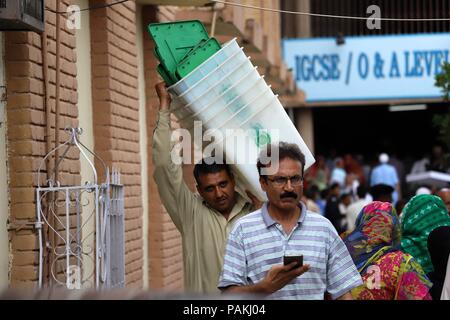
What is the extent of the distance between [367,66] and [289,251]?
19.4 m

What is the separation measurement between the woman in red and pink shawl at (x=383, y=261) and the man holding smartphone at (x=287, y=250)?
56 centimetres

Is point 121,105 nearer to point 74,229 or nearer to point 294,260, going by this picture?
point 74,229

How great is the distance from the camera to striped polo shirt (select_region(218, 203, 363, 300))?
4848 mm

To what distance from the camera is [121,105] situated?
9.18 metres

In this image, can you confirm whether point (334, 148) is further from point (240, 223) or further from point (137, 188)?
point (240, 223)

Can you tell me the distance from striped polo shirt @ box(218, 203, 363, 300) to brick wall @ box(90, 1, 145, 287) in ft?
13.0

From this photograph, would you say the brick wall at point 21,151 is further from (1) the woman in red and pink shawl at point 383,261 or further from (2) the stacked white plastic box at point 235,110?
(1) the woman in red and pink shawl at point 383,261

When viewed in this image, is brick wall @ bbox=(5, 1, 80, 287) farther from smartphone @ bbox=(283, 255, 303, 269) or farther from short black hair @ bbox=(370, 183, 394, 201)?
short black hair @ bbox=(370, 183, 394, 201)

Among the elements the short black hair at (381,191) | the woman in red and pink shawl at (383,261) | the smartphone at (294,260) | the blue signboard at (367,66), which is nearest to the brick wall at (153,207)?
the short black hair at (381,191)

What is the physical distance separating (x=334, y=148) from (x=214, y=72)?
20.3m

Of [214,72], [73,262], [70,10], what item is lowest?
[73,262]

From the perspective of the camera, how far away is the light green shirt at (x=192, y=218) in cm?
615

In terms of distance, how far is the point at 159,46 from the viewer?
684 cm
